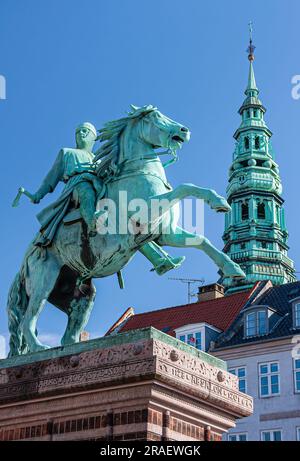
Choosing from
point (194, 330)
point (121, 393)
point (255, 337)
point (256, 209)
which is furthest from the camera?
point (256, 209)

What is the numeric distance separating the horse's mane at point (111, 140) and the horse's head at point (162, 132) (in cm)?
18

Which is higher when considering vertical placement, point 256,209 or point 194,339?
point 256,209

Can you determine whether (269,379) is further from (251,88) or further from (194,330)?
(251,88)

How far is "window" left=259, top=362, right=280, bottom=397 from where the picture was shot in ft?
129

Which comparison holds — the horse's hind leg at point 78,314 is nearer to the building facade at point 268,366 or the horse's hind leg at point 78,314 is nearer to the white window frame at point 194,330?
the building facade at point 268,366

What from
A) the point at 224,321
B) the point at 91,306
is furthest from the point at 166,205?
the point at 224,321

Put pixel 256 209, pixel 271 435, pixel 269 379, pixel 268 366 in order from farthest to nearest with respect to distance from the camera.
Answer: pixel 256 209 → pixel 268 366 → pixel 269 379 → pixel 271 435

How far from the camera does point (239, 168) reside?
3108 inches

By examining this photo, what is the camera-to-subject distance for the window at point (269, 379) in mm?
39406

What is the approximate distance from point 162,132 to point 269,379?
98.4 feet

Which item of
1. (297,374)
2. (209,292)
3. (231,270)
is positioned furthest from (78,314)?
(209,292)

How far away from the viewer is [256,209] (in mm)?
76625

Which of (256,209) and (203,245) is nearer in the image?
(203,245)
